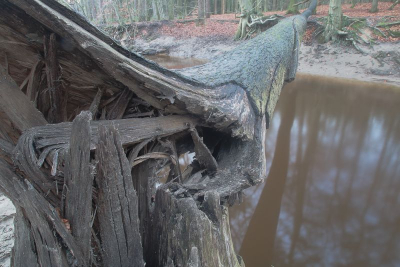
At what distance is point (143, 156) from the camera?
1.38 meters

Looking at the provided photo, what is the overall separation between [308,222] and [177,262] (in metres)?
3.18

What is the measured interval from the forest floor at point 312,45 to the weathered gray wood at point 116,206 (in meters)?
9.58

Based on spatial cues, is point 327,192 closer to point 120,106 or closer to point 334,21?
point 120,106

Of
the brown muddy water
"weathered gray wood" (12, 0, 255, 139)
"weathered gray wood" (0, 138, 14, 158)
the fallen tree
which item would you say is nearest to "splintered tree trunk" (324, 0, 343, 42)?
the brown muddy water

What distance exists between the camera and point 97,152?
1.09 meters

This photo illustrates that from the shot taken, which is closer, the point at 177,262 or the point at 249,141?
the point at 177,262

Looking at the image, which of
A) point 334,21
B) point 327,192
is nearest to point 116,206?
point 327,192

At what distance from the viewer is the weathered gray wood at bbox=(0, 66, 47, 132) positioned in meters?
1.17

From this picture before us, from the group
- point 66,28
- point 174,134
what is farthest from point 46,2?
point 174,134

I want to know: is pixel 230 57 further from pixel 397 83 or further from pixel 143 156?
pixel 397 83

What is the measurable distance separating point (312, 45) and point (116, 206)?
40.8 ft

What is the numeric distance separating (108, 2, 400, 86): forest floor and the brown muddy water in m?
2.90

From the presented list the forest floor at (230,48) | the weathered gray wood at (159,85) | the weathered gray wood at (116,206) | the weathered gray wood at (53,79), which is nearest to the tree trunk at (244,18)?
the forest floor at (230,48)

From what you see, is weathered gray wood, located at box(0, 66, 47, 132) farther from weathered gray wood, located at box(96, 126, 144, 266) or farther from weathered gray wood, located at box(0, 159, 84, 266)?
weathered gray wood, located at box(96, 126, 144, 266)
